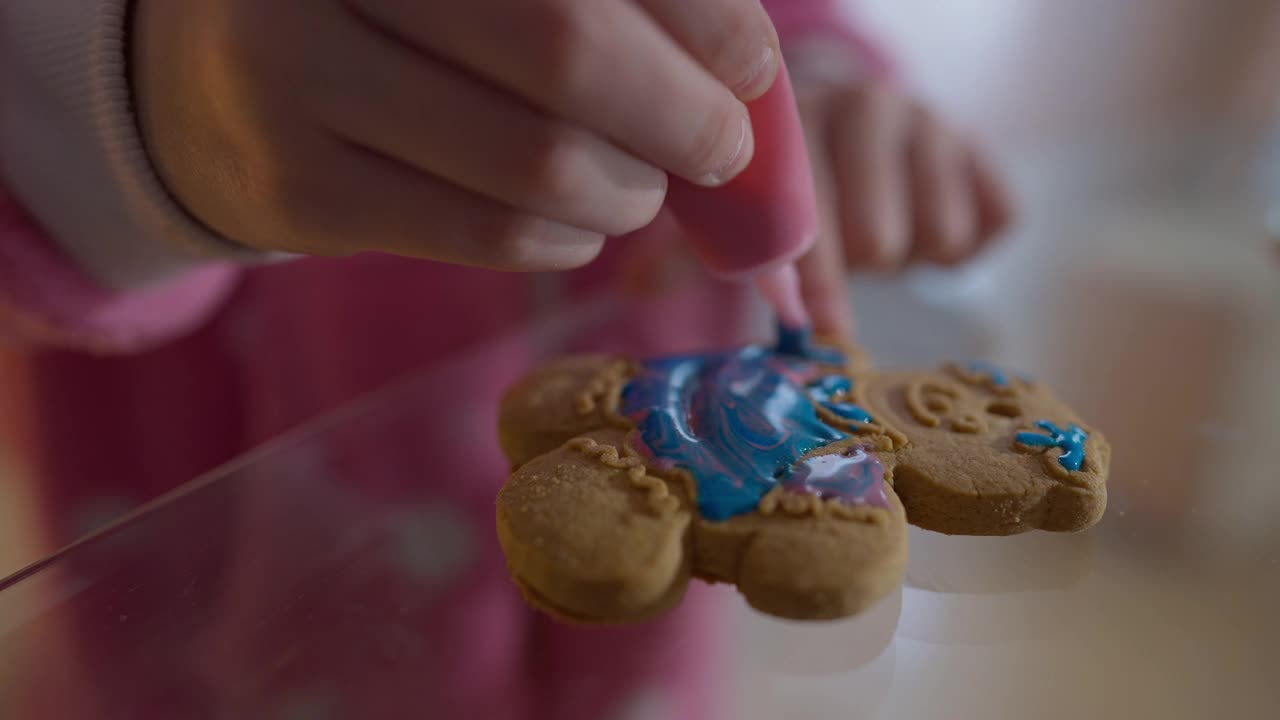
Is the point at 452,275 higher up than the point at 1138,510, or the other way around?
the point at 1138,510

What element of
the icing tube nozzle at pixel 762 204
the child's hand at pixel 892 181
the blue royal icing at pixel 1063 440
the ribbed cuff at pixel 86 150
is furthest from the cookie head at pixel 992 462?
the ribbed cuff at pixel 86 150

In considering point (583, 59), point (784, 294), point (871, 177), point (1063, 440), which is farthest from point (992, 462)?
point (871, 177)

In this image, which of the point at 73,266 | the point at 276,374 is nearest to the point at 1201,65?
the point at 276,374

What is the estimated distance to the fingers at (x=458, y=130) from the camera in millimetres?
332

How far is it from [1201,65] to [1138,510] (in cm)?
128

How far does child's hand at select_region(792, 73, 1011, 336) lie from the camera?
733 mm

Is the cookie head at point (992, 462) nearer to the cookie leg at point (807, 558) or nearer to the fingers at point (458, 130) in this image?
the cookie leg at point (807, 558)

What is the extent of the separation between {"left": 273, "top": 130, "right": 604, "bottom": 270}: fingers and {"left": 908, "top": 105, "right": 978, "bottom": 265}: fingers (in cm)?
51

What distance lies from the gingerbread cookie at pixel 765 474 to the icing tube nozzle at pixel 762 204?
0.07 meters

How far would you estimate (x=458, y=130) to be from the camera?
34 cm

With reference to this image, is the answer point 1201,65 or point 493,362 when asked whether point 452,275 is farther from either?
point 1201,65

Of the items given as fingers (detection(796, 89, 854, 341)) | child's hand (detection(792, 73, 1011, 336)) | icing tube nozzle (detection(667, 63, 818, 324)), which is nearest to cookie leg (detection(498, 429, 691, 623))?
icing tube nozzle (detection(667, 63, 818, 324))

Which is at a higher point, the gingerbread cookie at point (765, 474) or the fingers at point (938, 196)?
the fingers at point (938, 196)

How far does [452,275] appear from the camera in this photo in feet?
2.82
